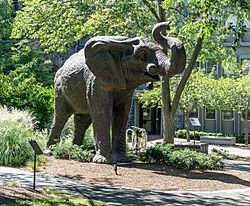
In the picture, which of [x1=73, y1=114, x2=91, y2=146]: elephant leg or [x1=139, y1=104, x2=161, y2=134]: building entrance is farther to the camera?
[x1=139, y1=104, x2=161, y2=134]: building entrance

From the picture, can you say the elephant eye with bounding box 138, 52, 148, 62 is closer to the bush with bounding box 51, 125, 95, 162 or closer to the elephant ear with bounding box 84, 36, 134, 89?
the elephant ear with bounding box 84, 36, 134, 89

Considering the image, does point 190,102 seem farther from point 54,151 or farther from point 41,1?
point 54,151

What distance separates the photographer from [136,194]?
7.96m

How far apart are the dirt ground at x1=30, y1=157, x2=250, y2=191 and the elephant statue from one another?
78 cm

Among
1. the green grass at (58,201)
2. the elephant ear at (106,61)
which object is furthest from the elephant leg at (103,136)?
the green grass at (58,201)

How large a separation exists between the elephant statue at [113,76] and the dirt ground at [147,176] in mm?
782

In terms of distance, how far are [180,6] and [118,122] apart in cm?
641

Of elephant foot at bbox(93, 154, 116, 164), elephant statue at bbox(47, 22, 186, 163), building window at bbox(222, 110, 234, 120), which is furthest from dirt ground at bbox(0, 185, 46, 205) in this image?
building window at bbox(222, 110, 234, 120)

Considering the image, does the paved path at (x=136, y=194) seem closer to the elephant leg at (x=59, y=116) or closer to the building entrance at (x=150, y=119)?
the elephant leg at (x=59, y=116)

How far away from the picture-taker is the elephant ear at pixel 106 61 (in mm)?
10961

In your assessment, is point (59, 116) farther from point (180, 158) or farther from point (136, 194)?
point (136, 194)

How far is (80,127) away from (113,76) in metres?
2.89

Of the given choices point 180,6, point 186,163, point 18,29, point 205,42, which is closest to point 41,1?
point 18,29

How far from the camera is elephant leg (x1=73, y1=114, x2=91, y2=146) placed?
13266 mm
